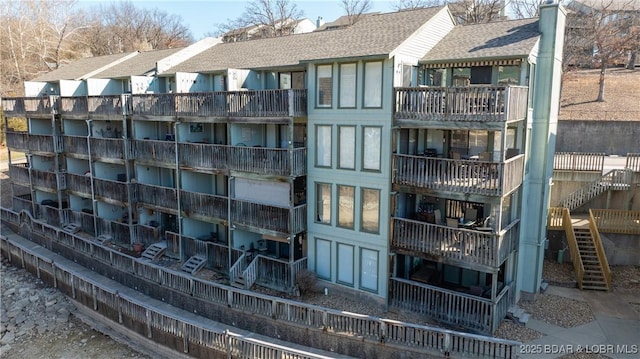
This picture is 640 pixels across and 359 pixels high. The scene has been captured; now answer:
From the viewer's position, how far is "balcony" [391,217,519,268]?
45.6 feet

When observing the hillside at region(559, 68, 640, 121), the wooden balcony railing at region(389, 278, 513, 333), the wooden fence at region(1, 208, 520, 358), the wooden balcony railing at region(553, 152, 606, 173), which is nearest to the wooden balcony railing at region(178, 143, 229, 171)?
the wooden fence at region(1, 208, 520, 358)

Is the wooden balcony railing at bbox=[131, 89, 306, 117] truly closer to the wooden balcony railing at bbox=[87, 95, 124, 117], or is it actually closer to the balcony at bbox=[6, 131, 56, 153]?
the wooden balcony railing at bbox=[87, 95, 124, 117]

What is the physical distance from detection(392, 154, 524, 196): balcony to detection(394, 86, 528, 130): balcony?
49.6 inches

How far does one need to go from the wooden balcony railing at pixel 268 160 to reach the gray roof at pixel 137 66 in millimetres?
9404

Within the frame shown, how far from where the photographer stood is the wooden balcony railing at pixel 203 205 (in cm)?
1950

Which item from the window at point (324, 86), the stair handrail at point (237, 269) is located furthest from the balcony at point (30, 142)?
the window at point (324, 86)

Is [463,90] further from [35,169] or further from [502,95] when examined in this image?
[35,169]

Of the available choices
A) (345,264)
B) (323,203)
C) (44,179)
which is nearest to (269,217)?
(323,203)

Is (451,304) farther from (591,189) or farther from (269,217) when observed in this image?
(591,189)

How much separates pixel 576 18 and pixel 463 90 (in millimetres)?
37050

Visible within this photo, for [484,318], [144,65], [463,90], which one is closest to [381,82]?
[463,90]

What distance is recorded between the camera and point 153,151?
2170 centimetres

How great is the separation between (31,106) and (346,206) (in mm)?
23040

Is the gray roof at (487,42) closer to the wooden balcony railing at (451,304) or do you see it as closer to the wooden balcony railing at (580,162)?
the wooden balcony railing at (451,304)
